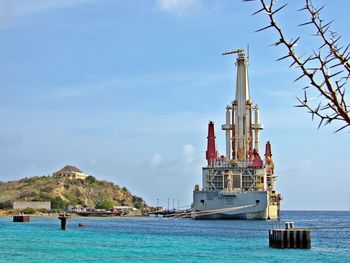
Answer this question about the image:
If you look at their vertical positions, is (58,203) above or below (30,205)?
above

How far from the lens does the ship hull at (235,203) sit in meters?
119

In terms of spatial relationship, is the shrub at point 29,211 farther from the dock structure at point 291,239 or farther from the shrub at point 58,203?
the dock structure at point 291,239

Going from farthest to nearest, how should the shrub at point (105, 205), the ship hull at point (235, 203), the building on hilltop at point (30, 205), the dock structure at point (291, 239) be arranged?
the shrub at point (105, 205), the building on hilltop at point (30, 205), the ship hull at point (235, 203), the dock structure at point (291, 239)

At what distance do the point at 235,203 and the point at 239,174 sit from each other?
5.63 meters

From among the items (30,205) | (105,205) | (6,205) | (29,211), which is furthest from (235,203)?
(6,205)

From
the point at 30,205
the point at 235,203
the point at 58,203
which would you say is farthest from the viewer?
the point at 58,203

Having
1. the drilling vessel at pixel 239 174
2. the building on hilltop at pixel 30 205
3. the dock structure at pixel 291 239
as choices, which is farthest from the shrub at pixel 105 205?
the dock structure at pixel 291 239

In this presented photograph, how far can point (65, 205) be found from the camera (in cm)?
18550

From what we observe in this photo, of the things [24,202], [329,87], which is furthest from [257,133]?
[329,87]

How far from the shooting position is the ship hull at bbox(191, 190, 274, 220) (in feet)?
391

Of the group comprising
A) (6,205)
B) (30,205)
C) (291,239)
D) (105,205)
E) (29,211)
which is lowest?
(291,239)

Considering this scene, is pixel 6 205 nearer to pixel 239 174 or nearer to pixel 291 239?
pixel 239 174

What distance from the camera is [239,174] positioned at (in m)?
122

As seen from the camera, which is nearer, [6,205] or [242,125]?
[242,125]
